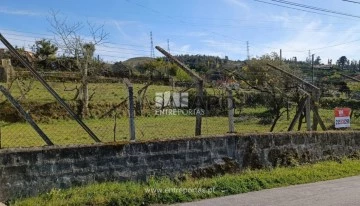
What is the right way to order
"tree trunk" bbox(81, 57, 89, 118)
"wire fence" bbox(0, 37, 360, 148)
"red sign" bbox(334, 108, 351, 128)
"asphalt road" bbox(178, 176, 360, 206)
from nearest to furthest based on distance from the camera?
1. "asphalt road" bbox(178, 176, 360, 206)
2. "red sign" bbox(334, 108, 351, 128)
3. "wire fence" bbox(0, 37, 360, 148)
4. "tree trunk" bbox(81, 57, 89, 118)

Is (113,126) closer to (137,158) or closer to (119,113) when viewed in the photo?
(119,113)

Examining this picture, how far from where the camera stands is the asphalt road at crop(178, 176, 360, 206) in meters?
6.31

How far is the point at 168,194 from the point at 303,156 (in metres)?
4.20

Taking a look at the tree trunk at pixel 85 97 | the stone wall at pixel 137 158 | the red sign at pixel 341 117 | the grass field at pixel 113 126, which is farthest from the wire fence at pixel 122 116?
the stone wall at pixel 137 158

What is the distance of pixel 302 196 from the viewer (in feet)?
22.2

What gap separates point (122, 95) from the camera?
22.9 m

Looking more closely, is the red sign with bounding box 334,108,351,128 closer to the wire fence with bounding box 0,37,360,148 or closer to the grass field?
the wire fence with bounding box 0,37,360,148

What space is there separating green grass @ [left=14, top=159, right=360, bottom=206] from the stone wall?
181mm

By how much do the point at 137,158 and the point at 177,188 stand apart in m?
0.85

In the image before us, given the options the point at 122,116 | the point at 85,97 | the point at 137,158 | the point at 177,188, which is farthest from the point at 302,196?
the point at 85,97

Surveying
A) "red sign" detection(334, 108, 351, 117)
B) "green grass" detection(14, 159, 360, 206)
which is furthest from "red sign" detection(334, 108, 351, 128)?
"green grass" detection(14, 159, 360, 206)

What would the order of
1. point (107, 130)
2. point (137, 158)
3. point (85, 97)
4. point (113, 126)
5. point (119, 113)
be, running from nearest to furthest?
1. point (137, 158)
2. point (113, 126)
3. point (107, 130)
4. point (85, 97)
5. point (119, 113)

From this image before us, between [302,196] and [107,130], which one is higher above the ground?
[107,130]

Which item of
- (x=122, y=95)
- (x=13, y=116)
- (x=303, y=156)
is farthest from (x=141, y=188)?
(x=122, y=95)
